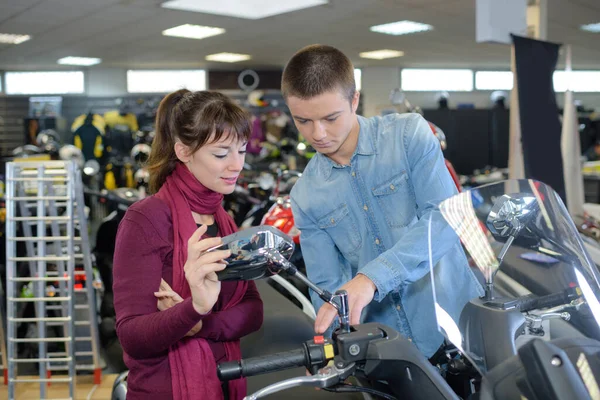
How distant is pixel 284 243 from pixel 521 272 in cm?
48

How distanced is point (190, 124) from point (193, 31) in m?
8.69

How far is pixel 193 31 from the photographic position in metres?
9.71

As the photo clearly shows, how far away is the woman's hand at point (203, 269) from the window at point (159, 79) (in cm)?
1392

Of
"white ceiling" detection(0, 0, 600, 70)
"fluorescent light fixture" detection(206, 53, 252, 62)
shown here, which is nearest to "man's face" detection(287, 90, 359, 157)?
"white ceiling" detection(0, 0, 600, 70)

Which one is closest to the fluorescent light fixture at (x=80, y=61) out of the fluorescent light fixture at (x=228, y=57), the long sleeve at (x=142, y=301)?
the fluorescent light fixture at (x=228, y=57)

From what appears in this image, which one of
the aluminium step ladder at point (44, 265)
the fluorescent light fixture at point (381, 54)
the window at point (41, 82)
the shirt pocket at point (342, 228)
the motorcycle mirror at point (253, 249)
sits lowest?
the aluminium step ladder at point (44, 265)

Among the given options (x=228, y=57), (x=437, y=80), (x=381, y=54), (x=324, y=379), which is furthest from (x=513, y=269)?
(x=437, y=80)

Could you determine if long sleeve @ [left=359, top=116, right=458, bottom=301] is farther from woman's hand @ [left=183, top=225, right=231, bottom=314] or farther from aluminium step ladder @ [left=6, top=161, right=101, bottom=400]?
aluminium step ladder @ [left=6, top=161, right=101, bottom=400]

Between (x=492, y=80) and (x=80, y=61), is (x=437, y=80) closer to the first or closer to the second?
(x=492, y=80)

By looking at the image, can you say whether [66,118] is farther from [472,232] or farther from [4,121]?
[472,232]

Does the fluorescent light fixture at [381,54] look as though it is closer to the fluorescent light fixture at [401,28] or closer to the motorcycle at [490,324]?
the fluorescent light fixture at [401,28]

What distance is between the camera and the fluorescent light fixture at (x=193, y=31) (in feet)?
30.6

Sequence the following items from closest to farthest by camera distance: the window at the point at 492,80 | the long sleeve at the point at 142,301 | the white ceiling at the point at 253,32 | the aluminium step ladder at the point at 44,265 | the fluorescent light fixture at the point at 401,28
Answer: the long sleeve at the point at 142,301 < the aluminium step ladder at the point at 44,265 < the white ceiling at the point at 253,32 < the fluorescent light fixture at the point at 401,28 < the window at the point at 492,80

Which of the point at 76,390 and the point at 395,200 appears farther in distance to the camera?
the point at 76,390
